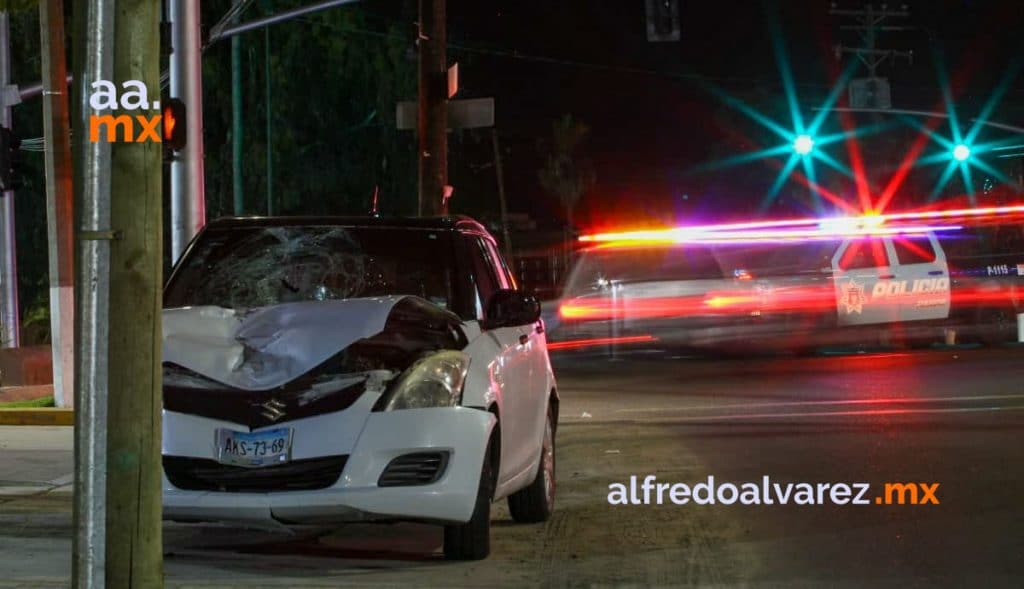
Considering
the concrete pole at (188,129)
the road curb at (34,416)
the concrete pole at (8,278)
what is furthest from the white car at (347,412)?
the concrete pole at (8,278)

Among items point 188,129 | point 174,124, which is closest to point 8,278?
point 188,129

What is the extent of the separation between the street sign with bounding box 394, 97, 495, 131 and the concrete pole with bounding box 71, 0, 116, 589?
53.6 feet

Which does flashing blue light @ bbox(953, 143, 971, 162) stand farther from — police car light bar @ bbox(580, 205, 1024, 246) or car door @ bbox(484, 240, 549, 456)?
car door @ bbox(484, 240, 549, 456)

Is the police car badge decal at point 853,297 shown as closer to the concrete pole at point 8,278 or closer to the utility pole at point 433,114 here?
the utility pole at point 433,114

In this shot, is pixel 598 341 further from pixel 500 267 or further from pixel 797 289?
pixel 500 267

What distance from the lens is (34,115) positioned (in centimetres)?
2942

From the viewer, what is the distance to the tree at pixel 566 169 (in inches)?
2985

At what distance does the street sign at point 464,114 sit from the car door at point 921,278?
284 inches

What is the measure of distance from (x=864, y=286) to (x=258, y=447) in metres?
18.1

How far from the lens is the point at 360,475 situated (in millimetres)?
7234

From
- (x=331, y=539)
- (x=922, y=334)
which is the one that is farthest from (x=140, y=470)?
(x=922, y=334)

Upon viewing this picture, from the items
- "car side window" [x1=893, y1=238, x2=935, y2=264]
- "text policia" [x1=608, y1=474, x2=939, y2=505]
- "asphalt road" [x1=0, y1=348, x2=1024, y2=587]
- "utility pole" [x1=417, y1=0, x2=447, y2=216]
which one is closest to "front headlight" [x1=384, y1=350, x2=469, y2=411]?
"asphalt road" [x1=0, y1=348, x2=1024, y2=587]

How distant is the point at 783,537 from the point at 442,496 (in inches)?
95.0

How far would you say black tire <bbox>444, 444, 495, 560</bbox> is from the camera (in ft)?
24.6
